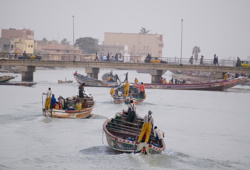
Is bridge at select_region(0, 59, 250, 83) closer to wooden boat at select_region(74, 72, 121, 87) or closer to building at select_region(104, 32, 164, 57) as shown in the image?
wooden boat at select_region(74, 72, 121, 87)

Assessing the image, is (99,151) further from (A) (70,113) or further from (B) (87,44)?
(B) (87,44)

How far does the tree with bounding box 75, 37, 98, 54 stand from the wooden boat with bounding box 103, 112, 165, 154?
541 feet

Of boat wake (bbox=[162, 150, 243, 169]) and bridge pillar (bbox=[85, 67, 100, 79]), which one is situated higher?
bridge pillar (bbox=[85, 67, 100, 79])

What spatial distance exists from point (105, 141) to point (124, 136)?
148 inches

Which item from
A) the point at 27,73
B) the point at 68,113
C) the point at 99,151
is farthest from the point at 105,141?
the point at 27,73

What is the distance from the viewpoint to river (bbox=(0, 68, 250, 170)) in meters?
24.2

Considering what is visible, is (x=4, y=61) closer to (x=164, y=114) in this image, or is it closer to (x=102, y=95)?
(x=102, y=95)

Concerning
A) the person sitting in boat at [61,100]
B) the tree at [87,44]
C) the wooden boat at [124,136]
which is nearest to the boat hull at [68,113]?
the person sitting in boat at [61,100]

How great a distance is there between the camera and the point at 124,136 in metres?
25.7

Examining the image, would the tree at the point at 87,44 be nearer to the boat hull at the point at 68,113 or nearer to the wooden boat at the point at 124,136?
the boat hull at the point at 68,113

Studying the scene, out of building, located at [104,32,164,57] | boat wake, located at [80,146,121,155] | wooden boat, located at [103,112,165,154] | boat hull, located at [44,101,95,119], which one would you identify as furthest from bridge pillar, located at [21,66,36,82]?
building, located at [104,32,164,57]

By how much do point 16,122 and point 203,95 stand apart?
3517 centimetres

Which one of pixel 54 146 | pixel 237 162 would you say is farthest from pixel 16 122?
pixel 237 162

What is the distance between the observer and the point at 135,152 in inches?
922
